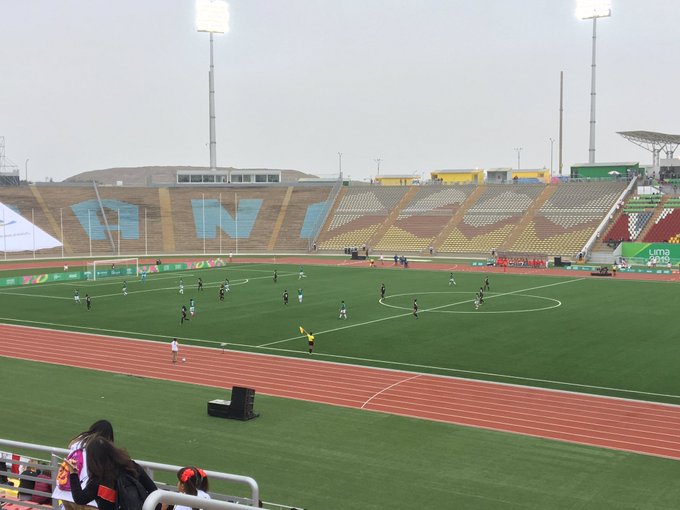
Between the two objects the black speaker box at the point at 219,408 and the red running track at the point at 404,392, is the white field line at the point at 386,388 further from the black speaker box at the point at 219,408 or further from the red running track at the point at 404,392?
the black speaker box at the point at 219,408

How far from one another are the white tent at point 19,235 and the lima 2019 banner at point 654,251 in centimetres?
6536

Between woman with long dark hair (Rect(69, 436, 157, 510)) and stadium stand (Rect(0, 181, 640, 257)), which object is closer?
woman with long dark hair (Rect(69, 436, 157, 510))

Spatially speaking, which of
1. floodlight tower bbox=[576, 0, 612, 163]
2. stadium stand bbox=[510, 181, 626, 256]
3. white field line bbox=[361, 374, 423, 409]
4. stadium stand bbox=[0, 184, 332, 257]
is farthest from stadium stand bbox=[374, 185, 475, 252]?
white field line bbox=[361, 374, 423, 409]

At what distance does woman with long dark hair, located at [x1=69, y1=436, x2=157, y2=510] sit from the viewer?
5941 millimetres

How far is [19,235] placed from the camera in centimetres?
8794

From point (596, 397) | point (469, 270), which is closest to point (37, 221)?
point (469, 270)

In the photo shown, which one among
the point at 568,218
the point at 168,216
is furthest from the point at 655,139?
the point at 168,216

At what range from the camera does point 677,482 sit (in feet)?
52.7

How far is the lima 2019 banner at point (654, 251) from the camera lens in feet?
236

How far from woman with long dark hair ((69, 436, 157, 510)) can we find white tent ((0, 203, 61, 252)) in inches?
3422

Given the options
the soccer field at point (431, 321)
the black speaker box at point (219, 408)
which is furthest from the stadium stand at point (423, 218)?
the black speaker box at point (219, 408)

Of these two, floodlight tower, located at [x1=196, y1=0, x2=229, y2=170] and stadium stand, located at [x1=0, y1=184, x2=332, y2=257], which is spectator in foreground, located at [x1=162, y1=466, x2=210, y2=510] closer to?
stadium stand, located at [x1=0, y1=184, x2=332, y2=257]

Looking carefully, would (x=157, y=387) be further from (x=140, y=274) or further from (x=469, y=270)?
(x=469, y=270)

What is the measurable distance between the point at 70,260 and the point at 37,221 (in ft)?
39.2
